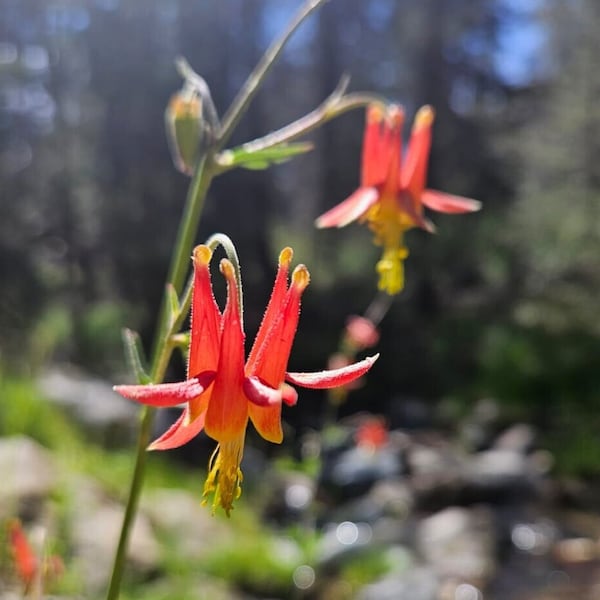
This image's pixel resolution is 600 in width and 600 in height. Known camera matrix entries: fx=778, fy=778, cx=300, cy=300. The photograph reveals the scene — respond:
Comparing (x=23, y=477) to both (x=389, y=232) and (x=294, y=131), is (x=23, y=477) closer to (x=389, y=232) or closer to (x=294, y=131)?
(x=389, y=232)

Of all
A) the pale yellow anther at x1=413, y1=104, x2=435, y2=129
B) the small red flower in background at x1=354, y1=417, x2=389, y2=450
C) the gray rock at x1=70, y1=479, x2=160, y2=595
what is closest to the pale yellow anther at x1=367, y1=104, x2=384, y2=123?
the pale yellow anther at x1=413, y1=104, x2=435, y2=129

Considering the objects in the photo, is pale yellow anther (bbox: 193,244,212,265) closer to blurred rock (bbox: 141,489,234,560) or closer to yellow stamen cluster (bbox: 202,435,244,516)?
yellow stamen cluster (bbox: 202,435,244,516)

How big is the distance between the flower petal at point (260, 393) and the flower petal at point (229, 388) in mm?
19

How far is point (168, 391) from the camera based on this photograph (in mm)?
1048

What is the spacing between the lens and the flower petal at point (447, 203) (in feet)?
6.38

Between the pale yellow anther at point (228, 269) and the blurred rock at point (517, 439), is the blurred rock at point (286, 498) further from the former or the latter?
the pale yellow anther at point (228, 269)

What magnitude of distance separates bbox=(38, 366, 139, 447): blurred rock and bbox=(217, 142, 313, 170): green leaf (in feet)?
23.5

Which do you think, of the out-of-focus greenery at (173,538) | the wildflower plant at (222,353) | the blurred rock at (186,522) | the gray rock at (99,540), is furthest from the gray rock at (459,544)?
the wildflower plant at (222,353)

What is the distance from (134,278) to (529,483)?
8.24 m

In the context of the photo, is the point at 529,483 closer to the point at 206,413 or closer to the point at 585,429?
the point at 585,429

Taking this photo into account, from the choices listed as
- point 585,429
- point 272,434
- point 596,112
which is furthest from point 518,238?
point 272,434

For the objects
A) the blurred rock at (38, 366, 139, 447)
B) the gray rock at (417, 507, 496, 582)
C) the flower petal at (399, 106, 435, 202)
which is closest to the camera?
the flower petal at (399, 106, 435, 202)

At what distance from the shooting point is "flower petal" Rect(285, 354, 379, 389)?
1.08 metres

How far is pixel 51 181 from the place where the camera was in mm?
15812
